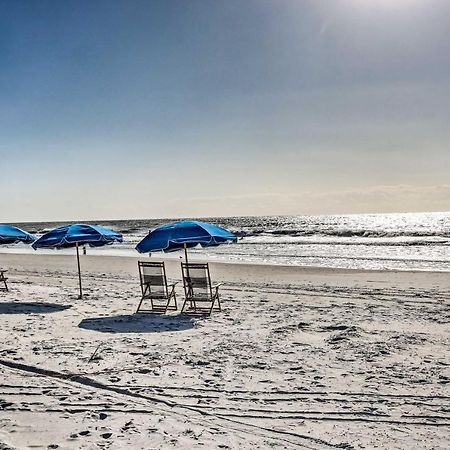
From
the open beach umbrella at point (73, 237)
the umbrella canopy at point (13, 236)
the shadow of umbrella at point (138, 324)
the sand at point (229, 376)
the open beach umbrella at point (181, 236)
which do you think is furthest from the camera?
the umbrella canopy at point (13, 236)

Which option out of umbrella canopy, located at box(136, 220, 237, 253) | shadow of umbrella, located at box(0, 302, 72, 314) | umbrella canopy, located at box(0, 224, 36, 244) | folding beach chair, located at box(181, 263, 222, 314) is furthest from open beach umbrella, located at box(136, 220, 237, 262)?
umbrella canopy, located at box(0, 224, 36, 244)

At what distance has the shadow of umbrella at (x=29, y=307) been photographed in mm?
8658

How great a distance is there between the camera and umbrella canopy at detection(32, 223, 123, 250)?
933 cm

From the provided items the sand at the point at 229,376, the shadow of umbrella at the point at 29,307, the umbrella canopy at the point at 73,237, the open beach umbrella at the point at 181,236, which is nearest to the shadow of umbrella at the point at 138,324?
the sand at the point at 229,376

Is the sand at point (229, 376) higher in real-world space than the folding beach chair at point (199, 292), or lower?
lower

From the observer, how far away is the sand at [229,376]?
146 inches

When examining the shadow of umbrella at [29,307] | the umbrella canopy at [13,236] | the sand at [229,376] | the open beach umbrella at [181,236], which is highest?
the umbrella canopy at [13,236]

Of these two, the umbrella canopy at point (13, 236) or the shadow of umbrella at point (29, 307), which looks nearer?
the shadow of umbrella at point (29, 307)

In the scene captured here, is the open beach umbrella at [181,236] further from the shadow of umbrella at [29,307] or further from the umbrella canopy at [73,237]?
the shadow of umbrella at [29,307]

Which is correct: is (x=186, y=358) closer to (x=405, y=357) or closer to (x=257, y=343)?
(x=257, y=343)

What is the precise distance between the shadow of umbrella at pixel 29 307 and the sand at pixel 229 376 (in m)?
0.04

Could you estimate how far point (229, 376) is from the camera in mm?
5027

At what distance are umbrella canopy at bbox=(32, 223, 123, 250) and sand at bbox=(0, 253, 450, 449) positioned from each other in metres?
1.27

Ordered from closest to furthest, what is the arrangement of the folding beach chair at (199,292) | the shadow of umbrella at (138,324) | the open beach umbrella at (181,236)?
1. the shadow of umbrella at (138,324)
2. the open beach umbrella at (181,236)
3. the folding beach chair at (199,292)
